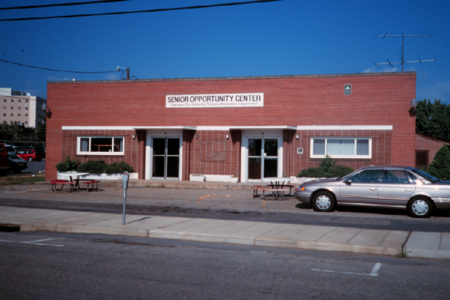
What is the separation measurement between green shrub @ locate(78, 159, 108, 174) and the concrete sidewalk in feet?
36.8

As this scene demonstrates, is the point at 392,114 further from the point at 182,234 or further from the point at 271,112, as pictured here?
the point at 182,234

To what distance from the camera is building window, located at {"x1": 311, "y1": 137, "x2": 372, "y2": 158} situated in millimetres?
21000

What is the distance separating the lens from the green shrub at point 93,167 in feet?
77.2

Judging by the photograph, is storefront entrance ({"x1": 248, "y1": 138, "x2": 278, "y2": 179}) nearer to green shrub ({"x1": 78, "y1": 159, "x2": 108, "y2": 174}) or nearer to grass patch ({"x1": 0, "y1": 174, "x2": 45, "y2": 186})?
green shrub ({"x1": 78, "y1": 159, "x2": 108, "y2": 174})

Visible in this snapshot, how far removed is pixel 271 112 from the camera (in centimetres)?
2222

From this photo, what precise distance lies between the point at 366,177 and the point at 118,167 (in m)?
14.8

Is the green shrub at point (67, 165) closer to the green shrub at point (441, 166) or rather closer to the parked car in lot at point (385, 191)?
the parked car in lot at point (385, 191)

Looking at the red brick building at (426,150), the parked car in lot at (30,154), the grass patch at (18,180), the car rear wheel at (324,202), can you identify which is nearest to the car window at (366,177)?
the car rear wheel at (324,202)

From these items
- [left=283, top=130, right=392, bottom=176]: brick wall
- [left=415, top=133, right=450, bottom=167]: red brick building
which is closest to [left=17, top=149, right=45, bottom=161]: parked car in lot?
[left=283, top=130, right=392, bottom=176]: brick wall

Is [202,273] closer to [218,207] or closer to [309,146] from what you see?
[218,207]

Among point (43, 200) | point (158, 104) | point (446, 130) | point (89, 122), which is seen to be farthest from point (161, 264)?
point (446, 130)

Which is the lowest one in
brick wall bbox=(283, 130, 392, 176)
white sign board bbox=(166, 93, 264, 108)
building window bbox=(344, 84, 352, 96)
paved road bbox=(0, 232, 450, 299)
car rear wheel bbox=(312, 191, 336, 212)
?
paved road bbox=(0, 232, 450, 299)

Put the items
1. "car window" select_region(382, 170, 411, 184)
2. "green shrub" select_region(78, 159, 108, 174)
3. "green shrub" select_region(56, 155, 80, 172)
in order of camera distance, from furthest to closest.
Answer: "green shrub" select_region(56, 155, 80, 172) < "green shrub" select_region(78, 159, 108, 174) < "car window" select_region(382, 170, 411, 184)

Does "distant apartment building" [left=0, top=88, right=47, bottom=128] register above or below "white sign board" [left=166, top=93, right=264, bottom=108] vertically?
above
